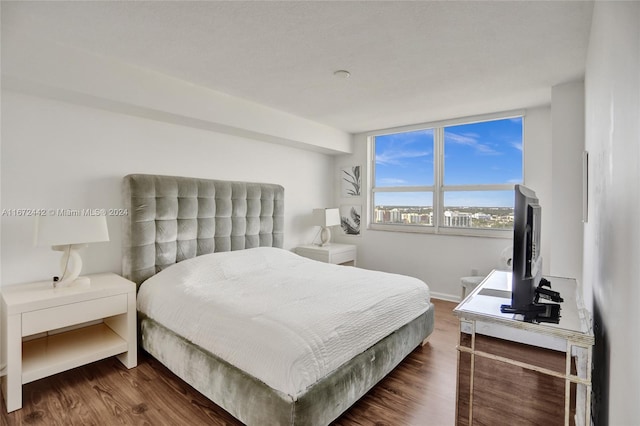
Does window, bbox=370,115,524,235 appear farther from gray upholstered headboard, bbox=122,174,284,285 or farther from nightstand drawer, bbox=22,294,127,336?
nightstand drawer, bbox=22,294,127,336

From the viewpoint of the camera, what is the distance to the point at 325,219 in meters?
4.39

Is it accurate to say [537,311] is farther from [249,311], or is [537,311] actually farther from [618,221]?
[249,311]

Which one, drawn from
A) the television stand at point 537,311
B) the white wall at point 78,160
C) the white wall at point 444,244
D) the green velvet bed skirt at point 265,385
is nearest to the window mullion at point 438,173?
the white wall at point 444,244

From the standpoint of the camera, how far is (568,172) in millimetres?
2764

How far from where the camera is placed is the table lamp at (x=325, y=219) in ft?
14.5

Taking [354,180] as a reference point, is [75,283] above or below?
below

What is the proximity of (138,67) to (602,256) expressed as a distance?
3.19 meters

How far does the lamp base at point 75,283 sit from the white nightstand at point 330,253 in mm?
2484

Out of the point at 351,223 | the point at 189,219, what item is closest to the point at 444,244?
the point at 351,223

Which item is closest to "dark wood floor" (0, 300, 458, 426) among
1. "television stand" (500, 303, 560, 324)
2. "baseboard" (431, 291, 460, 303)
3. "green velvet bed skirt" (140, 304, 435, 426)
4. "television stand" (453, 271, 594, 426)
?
"green velvet bed skirt" (140, 304, 435, 426)

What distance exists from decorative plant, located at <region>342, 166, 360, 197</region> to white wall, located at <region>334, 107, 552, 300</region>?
92 millimetres

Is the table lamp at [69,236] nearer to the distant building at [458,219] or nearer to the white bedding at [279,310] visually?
the white bedding at [279,310]

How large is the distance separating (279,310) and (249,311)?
0.59ft

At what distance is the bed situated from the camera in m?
1.63
